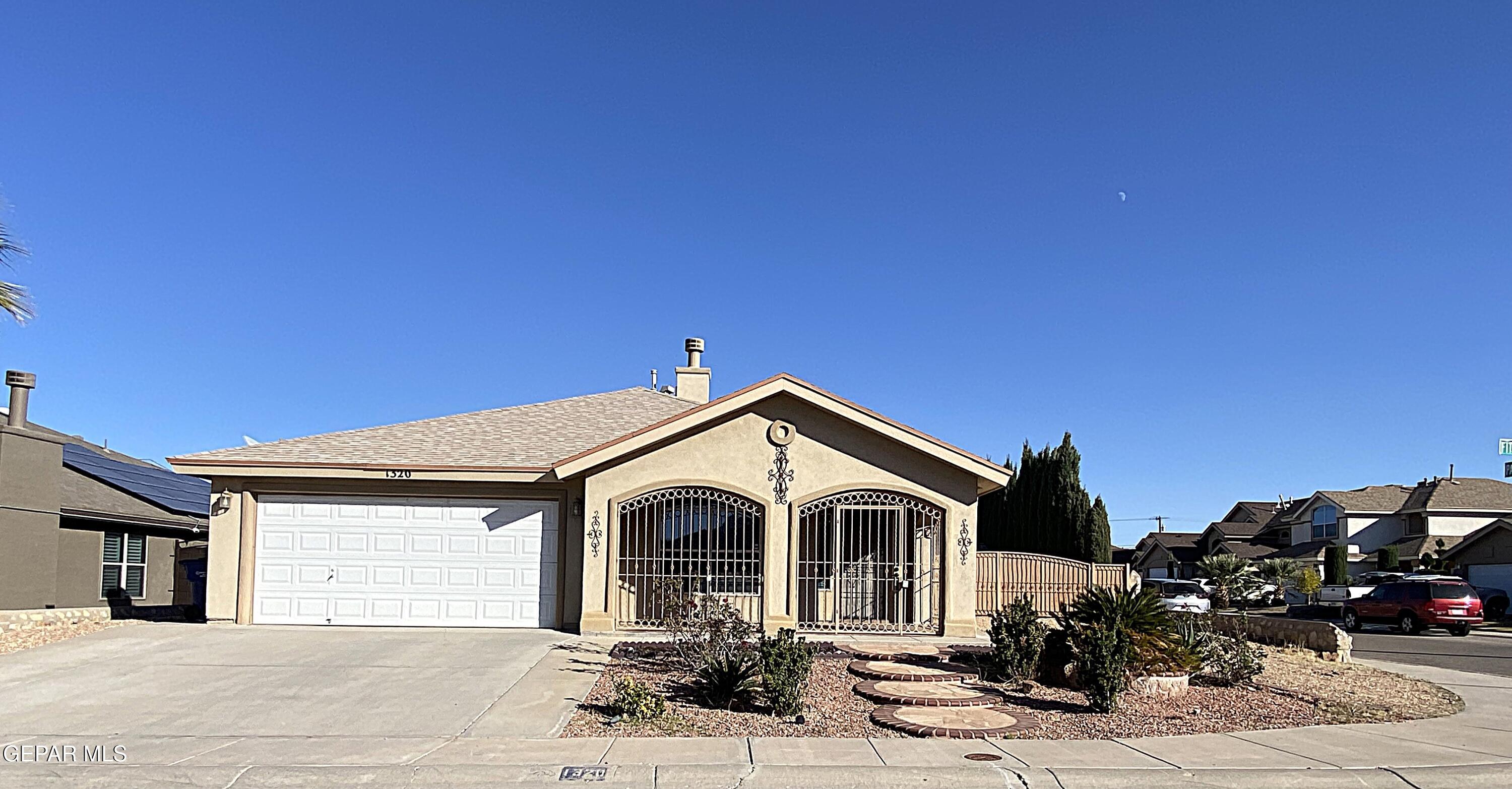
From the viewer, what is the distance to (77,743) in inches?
381

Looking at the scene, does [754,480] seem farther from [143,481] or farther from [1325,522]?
[1325,522]

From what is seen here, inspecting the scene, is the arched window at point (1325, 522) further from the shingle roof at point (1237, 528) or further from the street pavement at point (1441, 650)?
the street pavement at point (1441, 650)

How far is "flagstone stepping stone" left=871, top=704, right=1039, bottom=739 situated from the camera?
34.2 ft

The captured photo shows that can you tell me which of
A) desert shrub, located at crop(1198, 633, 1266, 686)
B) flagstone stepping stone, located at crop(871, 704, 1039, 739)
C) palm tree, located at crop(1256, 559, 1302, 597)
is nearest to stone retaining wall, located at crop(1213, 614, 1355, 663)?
desert shrub, located at crop(1198, 633, 1266, 686)

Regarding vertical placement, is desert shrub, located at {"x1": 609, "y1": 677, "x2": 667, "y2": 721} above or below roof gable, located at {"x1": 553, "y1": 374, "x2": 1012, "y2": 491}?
below

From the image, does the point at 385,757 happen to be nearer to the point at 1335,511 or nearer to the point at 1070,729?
the point at 1070,729

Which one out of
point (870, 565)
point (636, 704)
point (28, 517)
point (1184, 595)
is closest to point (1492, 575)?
point (1184, 595)

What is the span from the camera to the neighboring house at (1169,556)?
68.1 m

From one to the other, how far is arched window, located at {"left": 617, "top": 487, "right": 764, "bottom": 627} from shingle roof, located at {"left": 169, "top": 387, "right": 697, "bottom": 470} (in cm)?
211

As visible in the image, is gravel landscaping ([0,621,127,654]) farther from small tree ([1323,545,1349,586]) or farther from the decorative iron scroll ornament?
small tree ([1323,545,1349,586])

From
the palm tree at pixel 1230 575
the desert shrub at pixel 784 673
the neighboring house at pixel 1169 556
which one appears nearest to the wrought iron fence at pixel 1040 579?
the desert shrub at pixel 784 673

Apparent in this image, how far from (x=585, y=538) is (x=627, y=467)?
1315mm

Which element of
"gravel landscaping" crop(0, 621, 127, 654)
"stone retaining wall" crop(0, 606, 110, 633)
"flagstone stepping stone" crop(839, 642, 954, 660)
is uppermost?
"stone retaining wall" crop(0, 606, 110, 633)

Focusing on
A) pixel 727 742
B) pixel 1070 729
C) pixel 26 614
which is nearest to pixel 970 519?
pixel 1070 729
